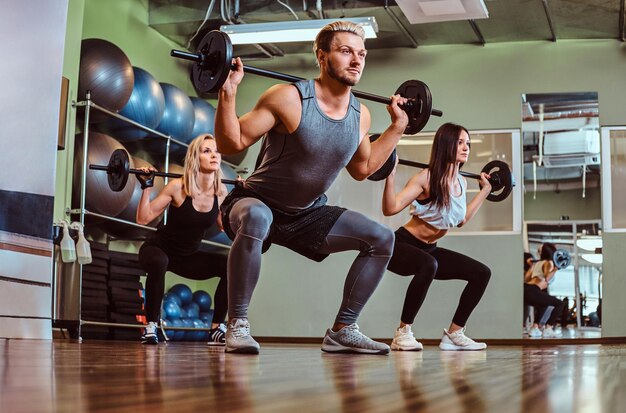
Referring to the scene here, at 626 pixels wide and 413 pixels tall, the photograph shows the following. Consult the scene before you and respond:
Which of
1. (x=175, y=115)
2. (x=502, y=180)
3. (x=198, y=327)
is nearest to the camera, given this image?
(x=502, y=180)

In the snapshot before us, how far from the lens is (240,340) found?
2514mm

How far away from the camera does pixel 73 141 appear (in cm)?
591

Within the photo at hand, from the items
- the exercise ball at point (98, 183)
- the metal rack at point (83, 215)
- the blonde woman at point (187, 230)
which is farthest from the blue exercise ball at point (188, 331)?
the blonde woman at point (187, 230)

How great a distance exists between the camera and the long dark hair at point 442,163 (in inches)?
182

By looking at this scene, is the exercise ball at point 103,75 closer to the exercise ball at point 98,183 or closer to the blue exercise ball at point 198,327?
the exercise ball at point 98,183

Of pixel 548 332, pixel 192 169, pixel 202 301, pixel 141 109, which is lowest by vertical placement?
pixel 548 332

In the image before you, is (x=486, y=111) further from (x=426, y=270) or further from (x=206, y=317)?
(x=426, y=270)

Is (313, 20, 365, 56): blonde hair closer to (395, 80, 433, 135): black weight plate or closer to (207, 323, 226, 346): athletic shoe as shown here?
(395, 80, 433, 135): black weight plate

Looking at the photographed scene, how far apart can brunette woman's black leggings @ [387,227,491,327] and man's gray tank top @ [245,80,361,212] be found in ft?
5.57

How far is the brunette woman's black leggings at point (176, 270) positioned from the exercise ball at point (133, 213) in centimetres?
142

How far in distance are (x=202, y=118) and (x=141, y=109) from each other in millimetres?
1194

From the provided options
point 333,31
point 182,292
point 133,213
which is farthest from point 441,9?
point 333,31

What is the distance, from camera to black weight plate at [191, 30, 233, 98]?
253 cm

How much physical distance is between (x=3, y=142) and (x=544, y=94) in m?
5.84
